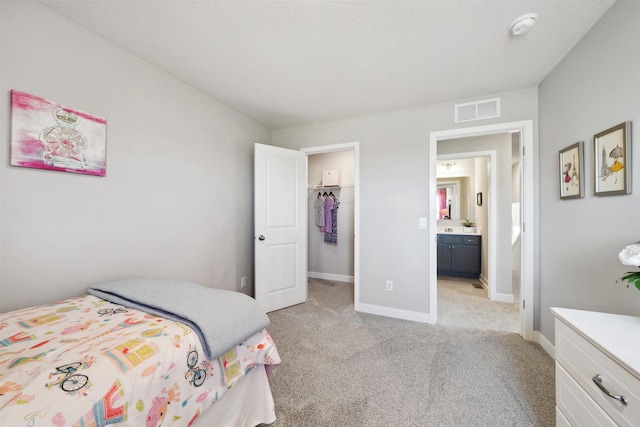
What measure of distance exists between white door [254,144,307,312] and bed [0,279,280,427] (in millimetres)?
1410

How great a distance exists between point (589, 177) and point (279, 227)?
2.71 metres

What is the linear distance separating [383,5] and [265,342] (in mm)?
1996

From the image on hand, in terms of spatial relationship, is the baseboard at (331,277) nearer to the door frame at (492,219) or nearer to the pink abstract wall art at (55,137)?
the door frame at (492,219)

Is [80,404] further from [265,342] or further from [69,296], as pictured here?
[69,296]

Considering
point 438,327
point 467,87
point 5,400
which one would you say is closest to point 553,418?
point 438,327

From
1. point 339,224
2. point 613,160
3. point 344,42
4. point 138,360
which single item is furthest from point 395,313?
point 344,42

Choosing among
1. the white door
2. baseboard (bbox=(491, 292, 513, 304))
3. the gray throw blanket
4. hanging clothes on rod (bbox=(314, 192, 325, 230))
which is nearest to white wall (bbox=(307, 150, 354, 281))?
hanging clothes on rod (bbox=(314, 192, 325, 230))

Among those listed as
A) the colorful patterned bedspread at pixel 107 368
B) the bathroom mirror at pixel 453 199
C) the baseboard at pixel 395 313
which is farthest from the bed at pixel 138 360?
the bathroom mirror at pixel 453 199

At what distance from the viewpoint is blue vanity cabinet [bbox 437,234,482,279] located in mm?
4129

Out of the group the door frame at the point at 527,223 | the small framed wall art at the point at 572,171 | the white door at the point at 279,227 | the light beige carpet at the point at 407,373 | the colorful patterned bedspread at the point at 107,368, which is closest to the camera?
the colorful patterned bedspread at the point at 107,368

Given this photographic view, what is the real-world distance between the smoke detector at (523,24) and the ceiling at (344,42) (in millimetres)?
25

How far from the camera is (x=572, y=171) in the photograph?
1747mm

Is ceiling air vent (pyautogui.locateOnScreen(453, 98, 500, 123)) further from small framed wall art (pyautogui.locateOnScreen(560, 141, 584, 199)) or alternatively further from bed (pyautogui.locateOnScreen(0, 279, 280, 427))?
bed (pyautogui.locateOnScreen(0, 279, 280, 427))

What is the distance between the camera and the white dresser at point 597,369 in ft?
2.54
